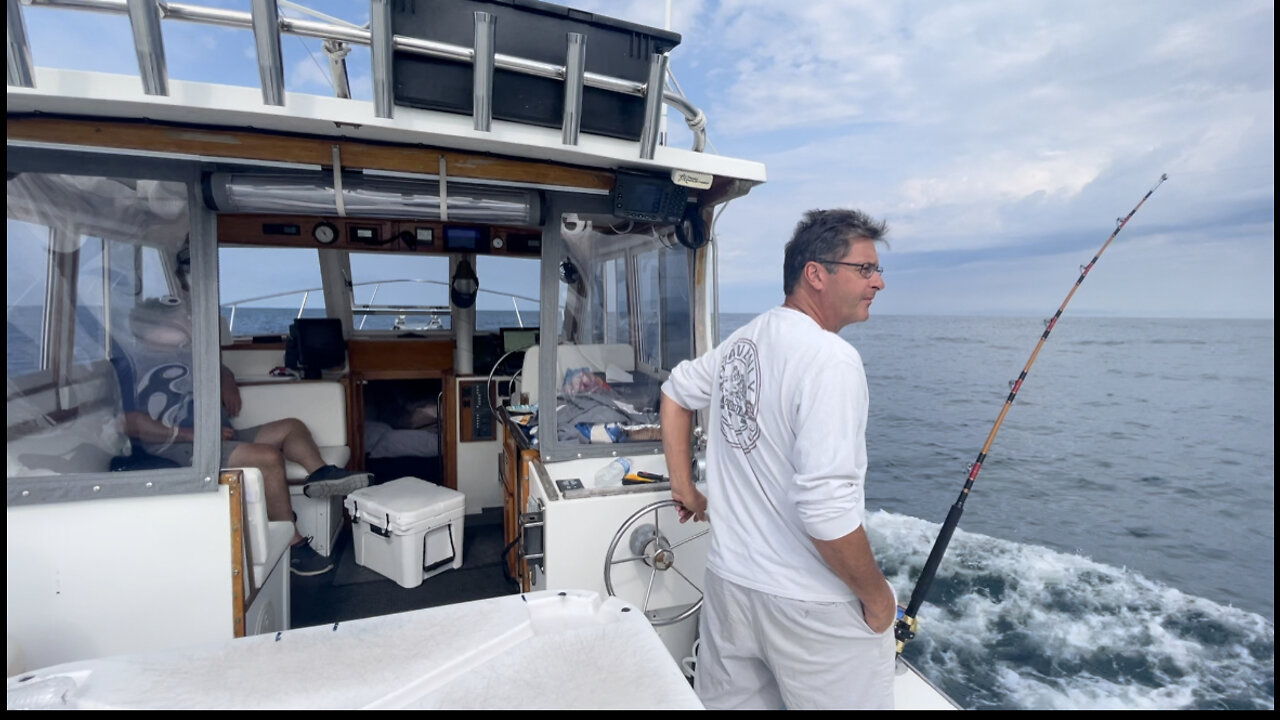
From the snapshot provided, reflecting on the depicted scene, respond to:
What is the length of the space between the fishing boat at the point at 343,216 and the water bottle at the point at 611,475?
2 cm

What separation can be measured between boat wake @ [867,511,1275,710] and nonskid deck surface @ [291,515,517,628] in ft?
12.6

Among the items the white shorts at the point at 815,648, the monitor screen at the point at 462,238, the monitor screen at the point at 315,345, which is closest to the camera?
the white shorts at the point at 815,648

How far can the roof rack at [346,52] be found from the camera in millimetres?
1516

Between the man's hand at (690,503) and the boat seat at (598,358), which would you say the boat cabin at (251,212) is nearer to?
the boat seat at (598,358)

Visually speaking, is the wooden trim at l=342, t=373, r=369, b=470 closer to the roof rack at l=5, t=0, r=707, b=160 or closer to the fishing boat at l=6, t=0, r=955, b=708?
the fishing boat at l=6, t=0, r=955, b=708

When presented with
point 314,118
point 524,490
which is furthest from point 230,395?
point 314,118

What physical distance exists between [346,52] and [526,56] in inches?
21.0

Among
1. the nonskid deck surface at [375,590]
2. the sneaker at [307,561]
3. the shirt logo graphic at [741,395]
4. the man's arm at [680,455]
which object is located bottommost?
the nonskid deck surface at [375,590]

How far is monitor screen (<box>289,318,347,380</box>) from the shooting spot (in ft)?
15.0

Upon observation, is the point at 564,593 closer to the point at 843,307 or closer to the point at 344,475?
the point at 843,307

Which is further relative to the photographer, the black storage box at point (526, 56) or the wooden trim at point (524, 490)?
the wooden trim at point (524, 490)

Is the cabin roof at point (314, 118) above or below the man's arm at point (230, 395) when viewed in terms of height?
above

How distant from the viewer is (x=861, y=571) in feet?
4.73

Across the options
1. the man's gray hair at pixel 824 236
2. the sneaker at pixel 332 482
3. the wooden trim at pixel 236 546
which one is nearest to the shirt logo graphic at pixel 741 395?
the man's gray hair at pixel 824 236
